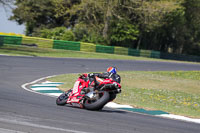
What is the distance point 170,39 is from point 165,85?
5078 centimetres

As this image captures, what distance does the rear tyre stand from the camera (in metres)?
9.28

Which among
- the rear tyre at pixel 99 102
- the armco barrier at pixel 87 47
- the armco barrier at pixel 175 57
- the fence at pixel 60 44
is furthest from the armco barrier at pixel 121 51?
the rear tyre at pixel 99 102

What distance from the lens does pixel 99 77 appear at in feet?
31.7

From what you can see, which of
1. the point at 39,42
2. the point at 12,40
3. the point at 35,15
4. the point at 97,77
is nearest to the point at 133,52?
the point at 39,42

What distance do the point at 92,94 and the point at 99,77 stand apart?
48 cm

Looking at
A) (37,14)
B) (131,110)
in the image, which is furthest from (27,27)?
(131,110)

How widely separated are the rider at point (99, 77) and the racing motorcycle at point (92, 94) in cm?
8

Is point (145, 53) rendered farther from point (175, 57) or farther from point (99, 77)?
point (99, 77)

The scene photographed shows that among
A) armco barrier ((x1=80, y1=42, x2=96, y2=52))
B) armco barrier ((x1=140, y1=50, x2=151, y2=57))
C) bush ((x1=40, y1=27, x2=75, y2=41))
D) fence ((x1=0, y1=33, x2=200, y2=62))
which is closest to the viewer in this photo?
fence ((x1=0, y1=33, x2=200, y2=62))

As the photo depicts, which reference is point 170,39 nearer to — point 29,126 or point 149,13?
point 149,13

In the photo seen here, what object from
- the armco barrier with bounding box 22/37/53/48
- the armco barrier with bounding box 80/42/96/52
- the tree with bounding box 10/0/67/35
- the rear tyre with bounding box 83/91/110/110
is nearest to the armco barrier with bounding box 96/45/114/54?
the armco barrier with bounding box 80/42/96/52

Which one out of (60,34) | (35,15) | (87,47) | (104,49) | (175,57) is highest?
(35,15)

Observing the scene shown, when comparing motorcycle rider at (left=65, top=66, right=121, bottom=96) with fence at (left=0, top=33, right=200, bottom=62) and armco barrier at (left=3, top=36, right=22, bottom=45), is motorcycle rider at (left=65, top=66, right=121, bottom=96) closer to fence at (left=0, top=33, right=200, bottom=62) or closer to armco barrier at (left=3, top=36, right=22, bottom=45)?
fence at (left=0, top=33, right=200, bottom=62)

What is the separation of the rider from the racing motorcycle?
8 cm
